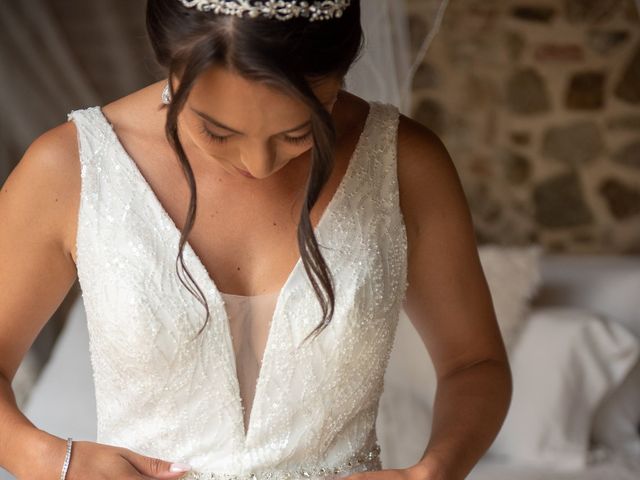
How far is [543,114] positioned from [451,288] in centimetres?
289

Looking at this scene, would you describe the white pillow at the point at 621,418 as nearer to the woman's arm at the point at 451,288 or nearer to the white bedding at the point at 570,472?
the white bedding at the point at 570,472

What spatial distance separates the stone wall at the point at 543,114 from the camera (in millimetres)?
4223

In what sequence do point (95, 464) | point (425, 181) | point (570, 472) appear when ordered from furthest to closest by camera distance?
point (570, 472) → point (425, 181) → point (95, 464)

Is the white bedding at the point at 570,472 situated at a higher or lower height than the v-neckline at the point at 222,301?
lower

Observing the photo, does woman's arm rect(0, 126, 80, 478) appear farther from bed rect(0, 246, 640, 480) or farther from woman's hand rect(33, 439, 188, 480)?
bed rect(0, 246, 640, 480)

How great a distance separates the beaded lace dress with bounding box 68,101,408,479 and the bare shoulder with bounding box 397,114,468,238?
0.09 metres

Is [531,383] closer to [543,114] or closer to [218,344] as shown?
[543,114]

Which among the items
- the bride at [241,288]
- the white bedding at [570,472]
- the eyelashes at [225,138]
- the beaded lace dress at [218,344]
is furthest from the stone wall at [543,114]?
the eyelashes at [225,138]

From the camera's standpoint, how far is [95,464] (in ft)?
4.60

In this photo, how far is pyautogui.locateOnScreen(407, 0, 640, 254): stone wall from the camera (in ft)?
13.9

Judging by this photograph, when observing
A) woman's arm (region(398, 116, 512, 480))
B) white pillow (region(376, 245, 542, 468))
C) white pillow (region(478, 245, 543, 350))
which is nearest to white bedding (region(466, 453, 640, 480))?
white pillow (region(376, 245, 542, 468))

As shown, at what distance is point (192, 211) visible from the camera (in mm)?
1431

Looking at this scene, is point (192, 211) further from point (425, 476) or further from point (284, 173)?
point (425, 476)

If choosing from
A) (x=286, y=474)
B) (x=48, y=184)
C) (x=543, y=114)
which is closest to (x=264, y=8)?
(x=48, y=184)
